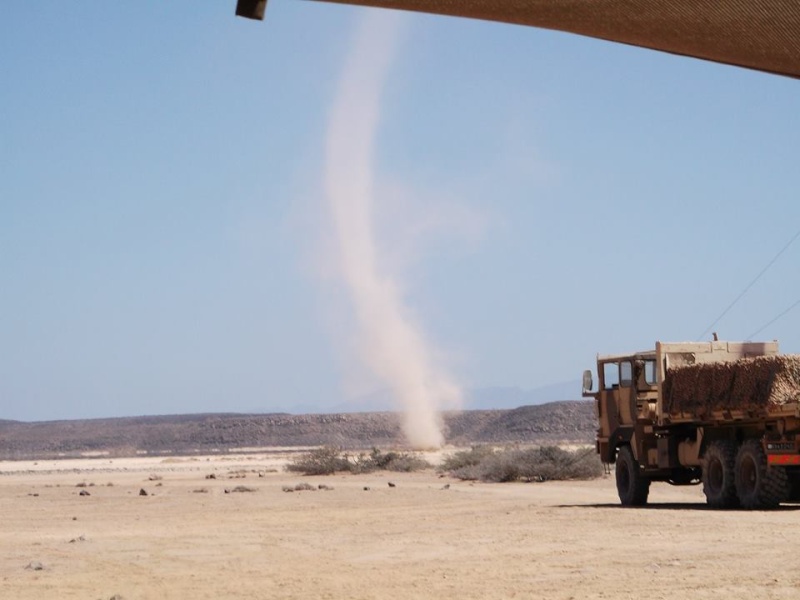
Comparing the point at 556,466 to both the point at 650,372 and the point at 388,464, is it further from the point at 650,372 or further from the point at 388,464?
the point at 650,372

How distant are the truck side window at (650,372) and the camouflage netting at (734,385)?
105 cm

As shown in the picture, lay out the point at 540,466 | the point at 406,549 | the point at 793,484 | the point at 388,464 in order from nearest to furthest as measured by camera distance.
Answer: the point at 406,549
the point at 793,484
the point at 540,466
the point at 388,464

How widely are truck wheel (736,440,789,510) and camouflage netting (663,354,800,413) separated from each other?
0.93 metres

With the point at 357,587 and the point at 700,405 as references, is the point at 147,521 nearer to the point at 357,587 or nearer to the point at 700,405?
the point at 700,405

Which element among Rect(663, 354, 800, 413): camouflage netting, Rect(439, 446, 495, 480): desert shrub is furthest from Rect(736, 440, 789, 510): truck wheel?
Rect(439, 446, 495, 480): desert shrub

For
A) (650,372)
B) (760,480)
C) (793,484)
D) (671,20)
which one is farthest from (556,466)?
(671,20)

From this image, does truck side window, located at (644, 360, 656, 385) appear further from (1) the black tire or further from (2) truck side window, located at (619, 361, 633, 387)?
(1) the black tire

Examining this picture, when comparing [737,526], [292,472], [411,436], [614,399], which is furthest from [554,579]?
[411,436]

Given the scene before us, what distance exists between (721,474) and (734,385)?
90.9 inches

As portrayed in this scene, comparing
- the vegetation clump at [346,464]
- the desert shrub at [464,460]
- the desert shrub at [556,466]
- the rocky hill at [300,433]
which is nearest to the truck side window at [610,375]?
the desert shrub at [556,466]

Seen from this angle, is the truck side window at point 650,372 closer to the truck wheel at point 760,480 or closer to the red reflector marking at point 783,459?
the truck wheel at point 760,480

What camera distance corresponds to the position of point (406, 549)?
63.8ft

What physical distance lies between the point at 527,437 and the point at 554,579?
121352 mm

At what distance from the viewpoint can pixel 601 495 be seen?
34.0m
